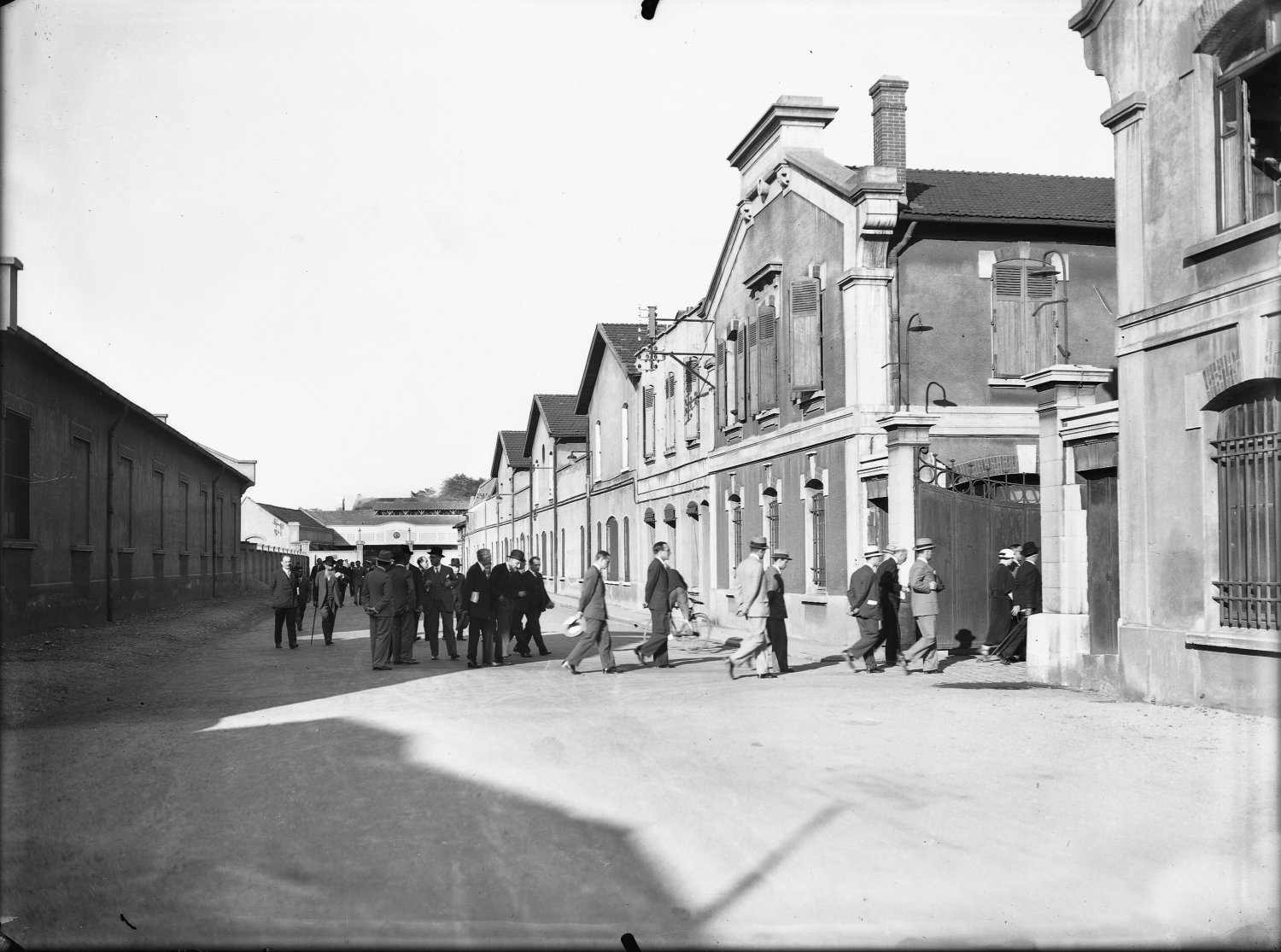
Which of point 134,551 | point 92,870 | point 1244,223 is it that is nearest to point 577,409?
point 134,551

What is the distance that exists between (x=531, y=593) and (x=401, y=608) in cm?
271

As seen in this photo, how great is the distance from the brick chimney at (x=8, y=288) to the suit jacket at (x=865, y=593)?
31.1 ft

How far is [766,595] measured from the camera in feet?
46.9

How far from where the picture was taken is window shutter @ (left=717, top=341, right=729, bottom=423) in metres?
26.5

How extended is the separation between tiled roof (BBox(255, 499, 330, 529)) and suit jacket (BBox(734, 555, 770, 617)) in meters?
75.7

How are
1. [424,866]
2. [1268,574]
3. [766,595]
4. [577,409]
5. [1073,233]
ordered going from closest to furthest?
1. [424,866]
2. [1268,574]
3. [766,595]
4. [1073,233]
5. [577,409]

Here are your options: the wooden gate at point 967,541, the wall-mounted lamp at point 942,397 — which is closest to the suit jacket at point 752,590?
the wooden gate at point 967,541

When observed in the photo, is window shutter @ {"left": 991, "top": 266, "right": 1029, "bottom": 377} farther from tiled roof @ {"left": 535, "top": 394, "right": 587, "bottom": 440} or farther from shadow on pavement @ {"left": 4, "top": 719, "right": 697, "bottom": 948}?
tiled roof @ {"left": 535, "top": 394, "right": 587, "bottom": 440}

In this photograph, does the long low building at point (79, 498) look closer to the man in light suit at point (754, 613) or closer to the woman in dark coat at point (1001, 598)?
the man in light suit at point (754, 613)

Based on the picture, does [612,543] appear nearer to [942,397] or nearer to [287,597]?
[287,597]

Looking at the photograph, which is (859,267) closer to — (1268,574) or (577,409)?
(1268,574)

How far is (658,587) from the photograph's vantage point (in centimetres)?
1631

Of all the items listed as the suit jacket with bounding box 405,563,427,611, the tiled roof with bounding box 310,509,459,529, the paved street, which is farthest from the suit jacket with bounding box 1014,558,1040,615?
the tiled roof with bounding box 310,509,459,529

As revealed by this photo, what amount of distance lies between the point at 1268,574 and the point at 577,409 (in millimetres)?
36275
